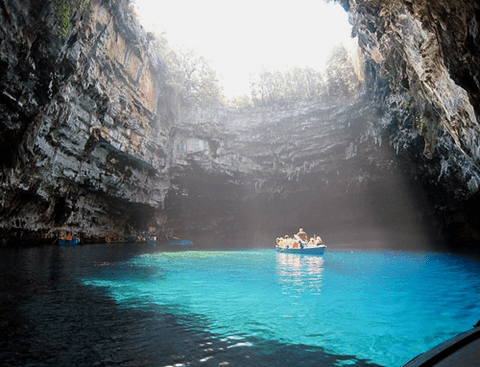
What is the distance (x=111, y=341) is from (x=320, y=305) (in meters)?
3.97

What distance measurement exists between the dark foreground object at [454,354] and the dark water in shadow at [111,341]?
89.3 inches

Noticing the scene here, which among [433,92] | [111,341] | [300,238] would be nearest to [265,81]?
[300,238]

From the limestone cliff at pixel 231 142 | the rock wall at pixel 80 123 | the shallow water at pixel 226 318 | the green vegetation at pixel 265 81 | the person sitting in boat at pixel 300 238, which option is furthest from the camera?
the green vegetation at pixel 265 81

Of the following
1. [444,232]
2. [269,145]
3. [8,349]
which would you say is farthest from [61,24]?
[444,232]

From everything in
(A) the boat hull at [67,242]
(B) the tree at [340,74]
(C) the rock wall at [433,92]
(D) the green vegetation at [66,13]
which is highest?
(B) the tree at [340,74]

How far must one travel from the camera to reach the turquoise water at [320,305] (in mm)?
4227

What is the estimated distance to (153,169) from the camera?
81.6 feet

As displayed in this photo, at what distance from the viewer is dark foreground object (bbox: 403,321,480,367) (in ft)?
4.69

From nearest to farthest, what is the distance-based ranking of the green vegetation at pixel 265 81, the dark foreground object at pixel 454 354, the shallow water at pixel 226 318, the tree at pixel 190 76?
the dark foreground object at pixel 454 354 < the shallow water at pixel 226 318 < the green vegetation at pixel 265 81 < the tree at pixel 190 76

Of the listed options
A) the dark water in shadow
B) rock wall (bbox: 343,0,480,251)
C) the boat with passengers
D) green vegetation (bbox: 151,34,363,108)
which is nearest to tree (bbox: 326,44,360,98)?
green vegetation (bbox: 151,34,363,108)

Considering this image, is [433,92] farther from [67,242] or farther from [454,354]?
[67,242]

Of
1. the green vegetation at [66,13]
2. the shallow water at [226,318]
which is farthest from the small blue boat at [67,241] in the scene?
the green vegetation at [66,13]

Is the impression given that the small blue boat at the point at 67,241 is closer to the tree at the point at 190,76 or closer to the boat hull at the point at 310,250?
the tree at the point at 190,76

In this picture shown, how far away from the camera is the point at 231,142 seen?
26984 mm
